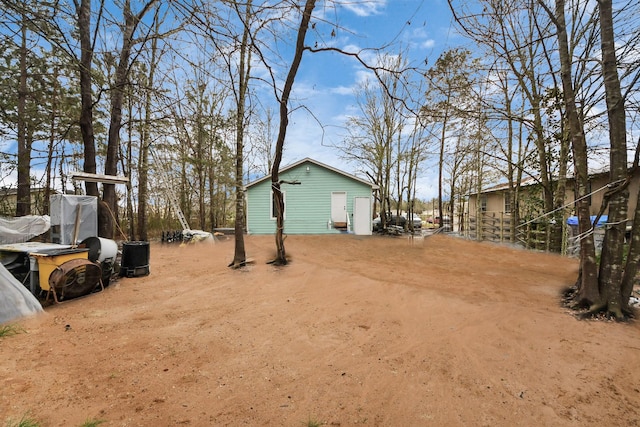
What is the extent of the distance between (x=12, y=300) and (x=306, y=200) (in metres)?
12.5

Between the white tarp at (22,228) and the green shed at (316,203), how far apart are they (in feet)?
26.7

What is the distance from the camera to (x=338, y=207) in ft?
50.6

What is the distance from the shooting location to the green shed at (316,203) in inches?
605

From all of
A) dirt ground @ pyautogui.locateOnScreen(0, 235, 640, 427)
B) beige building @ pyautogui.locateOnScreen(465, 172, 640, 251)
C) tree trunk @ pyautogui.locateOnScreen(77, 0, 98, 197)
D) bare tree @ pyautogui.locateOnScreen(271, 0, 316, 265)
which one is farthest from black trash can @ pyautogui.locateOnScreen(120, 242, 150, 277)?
beige building @ pyautogui.locateOnScreen(465, 172, 640, 251)

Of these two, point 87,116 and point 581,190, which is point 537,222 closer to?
point 581,190

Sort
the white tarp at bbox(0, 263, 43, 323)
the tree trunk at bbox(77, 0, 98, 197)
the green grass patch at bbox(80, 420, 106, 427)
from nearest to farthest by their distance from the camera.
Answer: the green grass patch at bbox(80, 420, 106, 427) → the white tarp at bbox(0, 263, 43, 323) → the tree trunk at bbox(77, 0, 98, 197)

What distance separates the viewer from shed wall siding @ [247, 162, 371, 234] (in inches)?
605

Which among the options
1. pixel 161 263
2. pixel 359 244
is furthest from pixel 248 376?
pixel 359 244

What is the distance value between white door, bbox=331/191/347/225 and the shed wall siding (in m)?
0.18

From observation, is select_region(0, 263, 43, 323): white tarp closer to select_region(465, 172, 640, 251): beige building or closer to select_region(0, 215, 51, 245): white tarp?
select_region(0, 215, 51, 245): white tarp

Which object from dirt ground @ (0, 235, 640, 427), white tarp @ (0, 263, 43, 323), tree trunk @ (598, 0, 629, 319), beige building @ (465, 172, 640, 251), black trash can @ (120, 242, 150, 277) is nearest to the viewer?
dirt ground @ (0, 235, 640, 427)

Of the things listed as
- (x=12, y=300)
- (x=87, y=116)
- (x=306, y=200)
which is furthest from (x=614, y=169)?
(x=306, y=200)

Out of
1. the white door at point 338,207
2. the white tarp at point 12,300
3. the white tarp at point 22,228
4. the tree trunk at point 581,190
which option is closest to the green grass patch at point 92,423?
the white tarp at point 12,300

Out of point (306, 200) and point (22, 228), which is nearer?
point (22, 228)
